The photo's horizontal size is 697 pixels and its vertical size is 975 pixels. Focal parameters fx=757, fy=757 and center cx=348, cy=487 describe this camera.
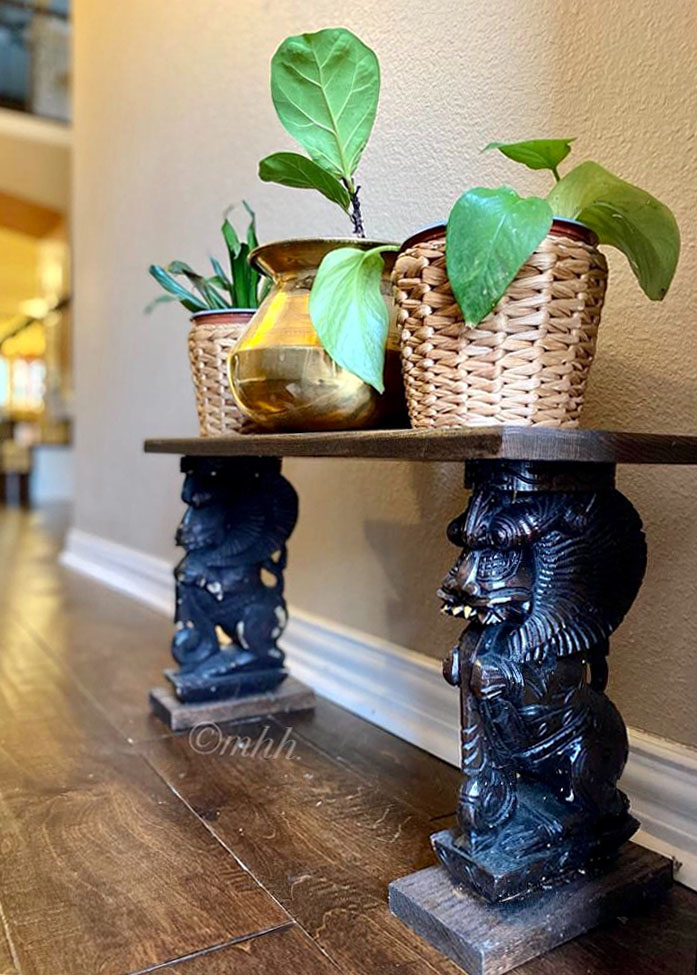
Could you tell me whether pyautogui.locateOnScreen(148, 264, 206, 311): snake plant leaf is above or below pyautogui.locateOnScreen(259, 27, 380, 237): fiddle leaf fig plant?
below

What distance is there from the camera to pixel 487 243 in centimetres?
54

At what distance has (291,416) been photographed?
82cm

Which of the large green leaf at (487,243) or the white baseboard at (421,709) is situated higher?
the large green leaf at (487,243)

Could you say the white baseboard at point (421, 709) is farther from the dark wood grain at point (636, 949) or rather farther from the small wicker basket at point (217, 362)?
the small wicker basket at point (217, 362)

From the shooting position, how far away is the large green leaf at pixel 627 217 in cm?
61

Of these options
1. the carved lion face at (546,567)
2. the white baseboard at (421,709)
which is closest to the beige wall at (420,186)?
the white baseboard at (421,709)

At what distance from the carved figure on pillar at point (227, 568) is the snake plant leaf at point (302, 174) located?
455 mm

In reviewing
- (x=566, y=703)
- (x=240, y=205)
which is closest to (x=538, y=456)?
(x=566, y=703)

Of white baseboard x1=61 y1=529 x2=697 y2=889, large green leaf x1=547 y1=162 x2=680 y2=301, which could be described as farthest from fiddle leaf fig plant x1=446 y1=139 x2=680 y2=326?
white baseboard x1=61 y1=529 x2=697 y2=889

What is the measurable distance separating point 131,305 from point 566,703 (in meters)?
1.97

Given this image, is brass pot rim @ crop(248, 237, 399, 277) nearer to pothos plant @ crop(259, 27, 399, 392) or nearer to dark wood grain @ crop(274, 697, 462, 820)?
pothos plant @ crop(259, 27, 399, 392)

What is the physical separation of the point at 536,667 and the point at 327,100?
0.58 meters

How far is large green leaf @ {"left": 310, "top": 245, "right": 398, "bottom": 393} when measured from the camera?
2.18 feet

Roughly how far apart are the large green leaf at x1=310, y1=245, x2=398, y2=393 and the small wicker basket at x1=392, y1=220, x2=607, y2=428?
54mm
